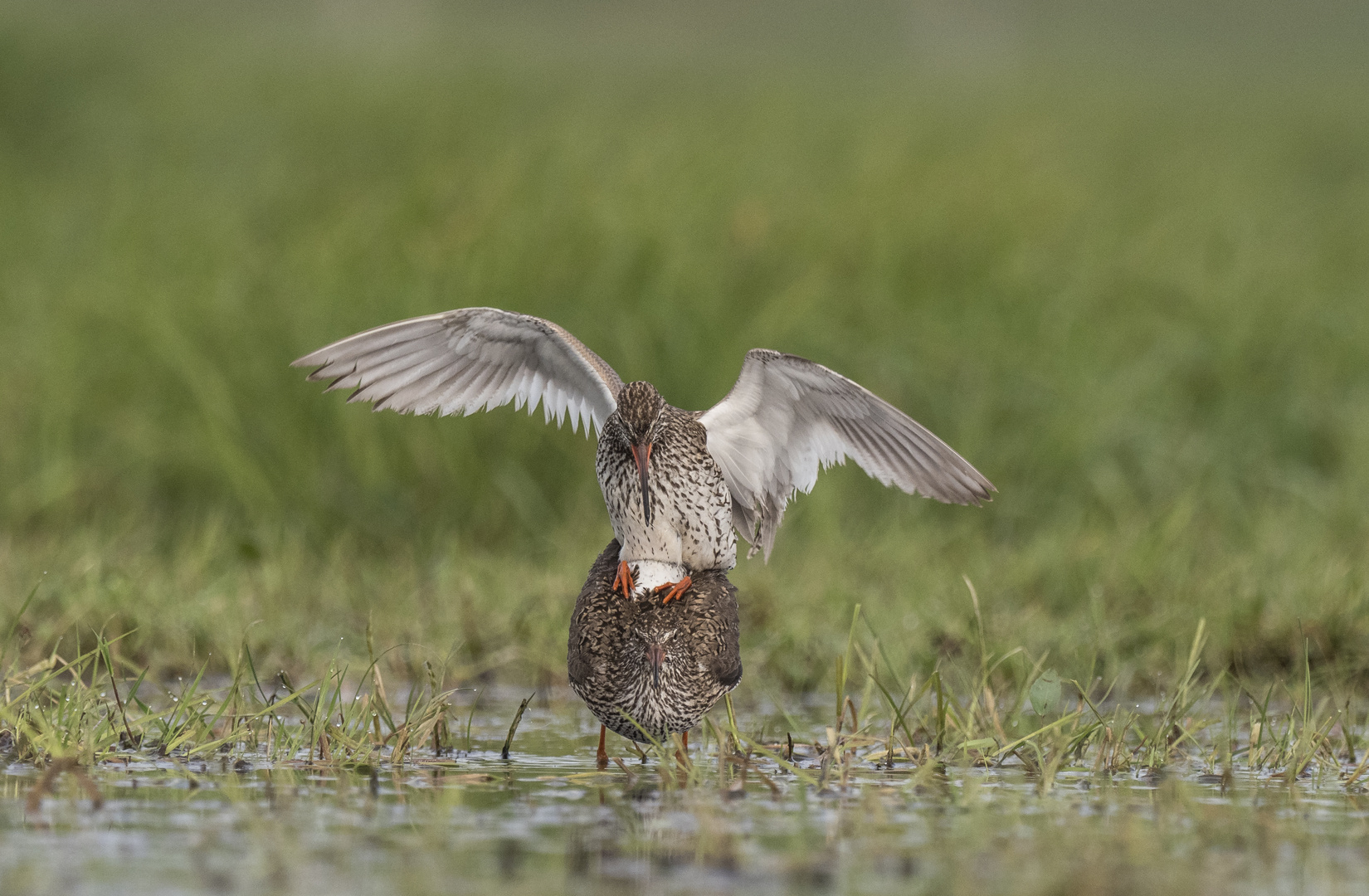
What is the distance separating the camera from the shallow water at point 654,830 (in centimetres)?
293

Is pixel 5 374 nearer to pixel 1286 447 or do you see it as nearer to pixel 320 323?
pixel 320 323

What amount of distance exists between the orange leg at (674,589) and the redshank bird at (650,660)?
12mm

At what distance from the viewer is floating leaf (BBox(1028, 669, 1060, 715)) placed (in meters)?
4.36

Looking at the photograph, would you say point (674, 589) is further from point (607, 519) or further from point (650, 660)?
point (607, 519)

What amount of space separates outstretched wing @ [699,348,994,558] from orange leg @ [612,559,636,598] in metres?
0.47

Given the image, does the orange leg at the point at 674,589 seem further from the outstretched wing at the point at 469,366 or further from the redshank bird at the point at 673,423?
the outstretched wing at the point at 469,366

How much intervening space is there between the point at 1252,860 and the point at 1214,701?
2.33 meters

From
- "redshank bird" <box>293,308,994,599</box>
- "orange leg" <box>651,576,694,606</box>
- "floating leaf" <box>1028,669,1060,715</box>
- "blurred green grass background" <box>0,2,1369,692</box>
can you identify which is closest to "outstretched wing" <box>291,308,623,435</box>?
"redshank bird" <box>293,308,994,599</box>

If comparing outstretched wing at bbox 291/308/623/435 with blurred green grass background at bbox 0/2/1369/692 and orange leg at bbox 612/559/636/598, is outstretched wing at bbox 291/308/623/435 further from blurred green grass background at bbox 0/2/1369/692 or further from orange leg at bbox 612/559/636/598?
blurred green grass background at bbox 0/2/1369/692

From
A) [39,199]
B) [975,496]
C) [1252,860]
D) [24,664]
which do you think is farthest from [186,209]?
[1252,860]

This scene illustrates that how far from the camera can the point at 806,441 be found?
4859 mm

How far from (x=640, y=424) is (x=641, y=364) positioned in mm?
3620

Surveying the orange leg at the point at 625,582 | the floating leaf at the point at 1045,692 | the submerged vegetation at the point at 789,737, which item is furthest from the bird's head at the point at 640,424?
the floating leaf at the point at 1045,692

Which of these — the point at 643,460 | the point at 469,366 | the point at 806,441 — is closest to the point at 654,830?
the point at 643,460
